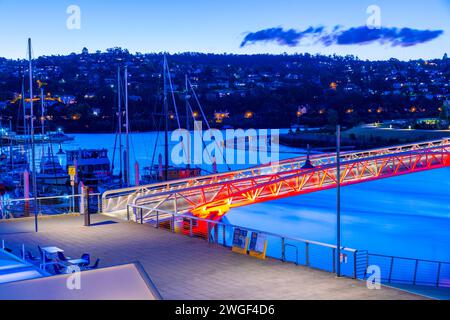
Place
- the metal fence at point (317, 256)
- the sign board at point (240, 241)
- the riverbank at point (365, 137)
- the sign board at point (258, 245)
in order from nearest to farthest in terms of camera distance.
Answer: the sign board at point (258, 245), the sign board at point (240, 241), the metal fence at point (317, 256), the riverbank at point (365, 137)

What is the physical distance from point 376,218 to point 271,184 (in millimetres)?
27295

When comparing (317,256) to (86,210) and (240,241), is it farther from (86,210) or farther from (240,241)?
(240,241)

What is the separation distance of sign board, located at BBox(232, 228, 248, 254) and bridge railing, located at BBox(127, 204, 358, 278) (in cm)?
14

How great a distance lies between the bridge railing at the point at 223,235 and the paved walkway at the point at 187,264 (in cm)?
47

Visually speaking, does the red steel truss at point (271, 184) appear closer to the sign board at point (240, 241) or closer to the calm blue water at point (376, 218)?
the sign board at point (240, 241)

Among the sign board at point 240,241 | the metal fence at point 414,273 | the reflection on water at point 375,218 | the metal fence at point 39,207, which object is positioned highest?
the sign board at point 240,241

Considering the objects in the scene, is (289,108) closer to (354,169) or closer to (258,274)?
(354,169)

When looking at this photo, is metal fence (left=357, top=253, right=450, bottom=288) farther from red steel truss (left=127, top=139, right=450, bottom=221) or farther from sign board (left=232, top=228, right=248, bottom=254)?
sign board (left=232, top=228, right=248, bottom=254)

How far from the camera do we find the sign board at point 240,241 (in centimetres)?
1359

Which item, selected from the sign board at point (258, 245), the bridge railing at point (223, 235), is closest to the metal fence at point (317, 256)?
the bridge railing at point (223, 235)

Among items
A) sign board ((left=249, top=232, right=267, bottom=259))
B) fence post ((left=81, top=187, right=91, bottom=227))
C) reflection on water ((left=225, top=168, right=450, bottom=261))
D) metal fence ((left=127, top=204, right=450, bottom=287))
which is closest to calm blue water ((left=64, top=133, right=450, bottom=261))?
reflection on water ((left=225, top=168, right=450, bottom=261))

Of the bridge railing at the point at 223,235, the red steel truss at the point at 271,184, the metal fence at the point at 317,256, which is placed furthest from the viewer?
the red steel truss at the point at 271,184

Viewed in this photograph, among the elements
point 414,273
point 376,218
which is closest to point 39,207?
point 414,273

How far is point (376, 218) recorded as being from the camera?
2013 inches
